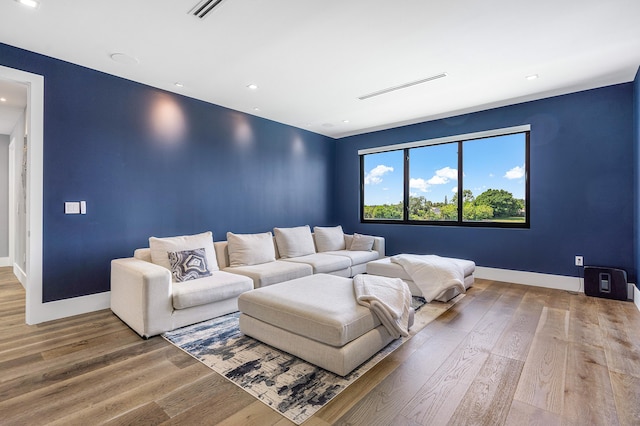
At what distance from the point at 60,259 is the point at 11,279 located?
271 cm

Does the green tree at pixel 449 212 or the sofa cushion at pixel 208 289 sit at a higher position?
the green tree at pixel 449 212

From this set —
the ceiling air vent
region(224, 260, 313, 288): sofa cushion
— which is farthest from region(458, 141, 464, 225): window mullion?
the ceiling air vent

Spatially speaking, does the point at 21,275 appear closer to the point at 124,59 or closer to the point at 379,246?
the point at 124,59

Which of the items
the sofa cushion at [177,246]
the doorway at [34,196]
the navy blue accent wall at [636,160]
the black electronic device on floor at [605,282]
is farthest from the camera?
the black electronic device on floor at [605,282]

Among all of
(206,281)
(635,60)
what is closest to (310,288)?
(206,281)

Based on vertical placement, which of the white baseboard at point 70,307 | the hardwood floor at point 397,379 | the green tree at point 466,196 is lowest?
the hardwood floor at point 397,379

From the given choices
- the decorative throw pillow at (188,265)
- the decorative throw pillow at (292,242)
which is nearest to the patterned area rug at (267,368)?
the decorative throw pillow at (188,265)

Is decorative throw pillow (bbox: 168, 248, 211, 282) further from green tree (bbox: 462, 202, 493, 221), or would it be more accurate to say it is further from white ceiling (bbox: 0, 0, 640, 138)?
green tree (bbox: 462, 202, 493, 221)

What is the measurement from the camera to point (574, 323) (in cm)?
299

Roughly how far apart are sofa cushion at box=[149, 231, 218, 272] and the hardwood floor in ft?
2.32

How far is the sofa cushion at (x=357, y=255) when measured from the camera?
4898 mm

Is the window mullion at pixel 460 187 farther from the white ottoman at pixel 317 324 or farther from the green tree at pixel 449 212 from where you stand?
the white ottoman at pixel 317 324

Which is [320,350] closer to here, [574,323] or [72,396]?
[72,396]

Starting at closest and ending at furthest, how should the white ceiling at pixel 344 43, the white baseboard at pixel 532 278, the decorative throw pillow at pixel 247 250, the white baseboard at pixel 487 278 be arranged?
the white ceiling at pixel 344 43 → the white baseboard at pixel 487 278 → the decorative throw pillow at pixel 247 250 → the white baseboard at pixel 532 278
